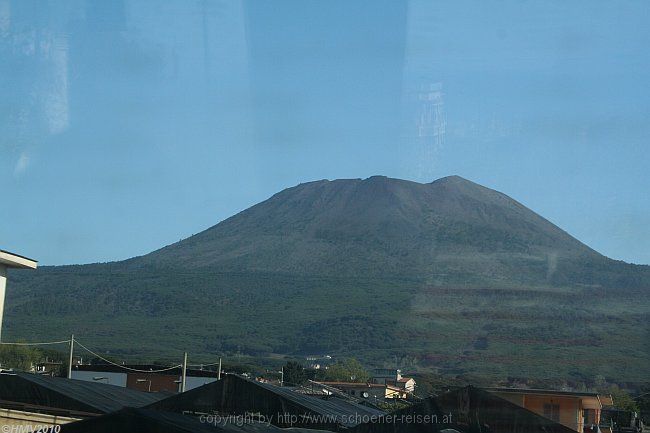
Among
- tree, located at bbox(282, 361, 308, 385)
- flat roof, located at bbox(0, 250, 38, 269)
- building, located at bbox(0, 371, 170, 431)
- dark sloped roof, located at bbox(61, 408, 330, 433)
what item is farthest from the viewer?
tree, located at bbox(282, 361, 308, 385)

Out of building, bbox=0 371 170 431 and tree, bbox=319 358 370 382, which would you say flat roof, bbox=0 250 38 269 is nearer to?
building, bbox=0 371 170 431

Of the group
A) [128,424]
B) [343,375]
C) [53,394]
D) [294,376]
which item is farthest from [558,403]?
[343,375]

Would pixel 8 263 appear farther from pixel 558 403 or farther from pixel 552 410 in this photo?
pixel 558 403

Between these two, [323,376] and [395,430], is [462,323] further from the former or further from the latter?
[395,430]

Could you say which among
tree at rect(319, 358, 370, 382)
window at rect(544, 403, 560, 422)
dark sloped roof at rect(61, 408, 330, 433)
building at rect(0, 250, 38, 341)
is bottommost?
window at rect(544, 403, 560, 422)

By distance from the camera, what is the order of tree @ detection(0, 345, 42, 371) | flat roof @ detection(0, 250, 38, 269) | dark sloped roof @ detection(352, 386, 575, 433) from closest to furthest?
dark sloped roof @ detection(352, 386, 575, 433) < flat roof @ detection(0, 250, 38, 269) < tree @ detection(0, 345, 42, 371)

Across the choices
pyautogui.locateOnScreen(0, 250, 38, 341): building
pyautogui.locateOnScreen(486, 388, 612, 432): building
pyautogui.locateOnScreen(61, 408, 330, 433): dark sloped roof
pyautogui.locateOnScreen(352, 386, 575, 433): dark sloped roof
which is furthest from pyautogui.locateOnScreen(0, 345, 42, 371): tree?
pyautogui.locateOnScreen(61, 408, 330, 433): dark sloped roof

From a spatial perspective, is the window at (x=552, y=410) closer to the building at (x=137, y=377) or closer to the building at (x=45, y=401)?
the building at (x=137, y=377)

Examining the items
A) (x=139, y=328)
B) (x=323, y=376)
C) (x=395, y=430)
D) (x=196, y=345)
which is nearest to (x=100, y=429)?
(x=395, y=430)
